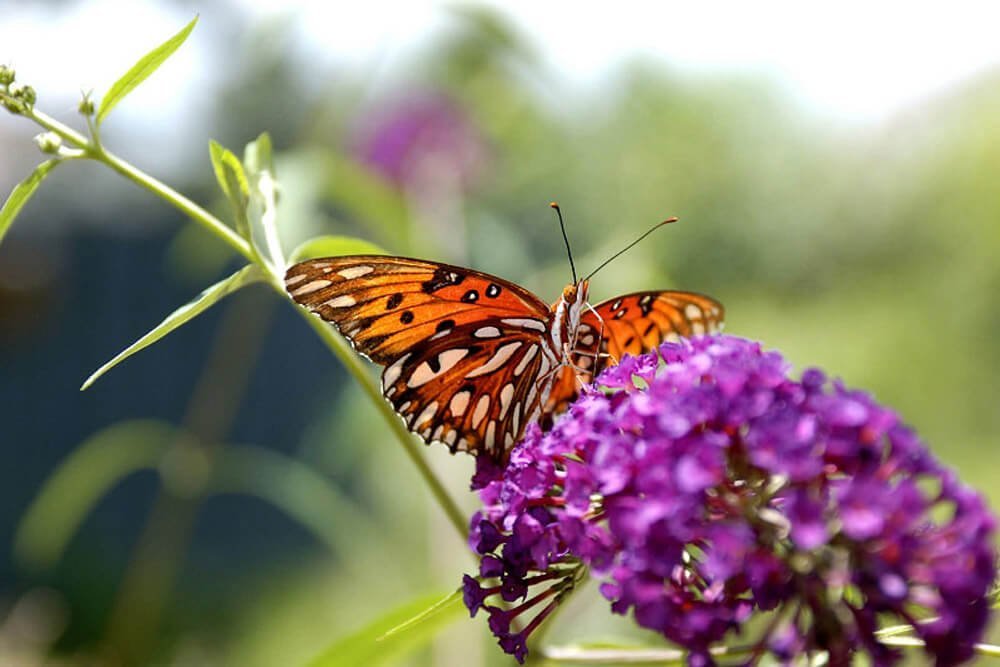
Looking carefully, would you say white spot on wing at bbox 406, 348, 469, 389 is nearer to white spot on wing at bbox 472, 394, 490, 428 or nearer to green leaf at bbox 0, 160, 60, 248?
white spot on wing at bbox 472, 394, 490, 428

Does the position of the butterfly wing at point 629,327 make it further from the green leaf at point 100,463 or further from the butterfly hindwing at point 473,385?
the green leaf at point 100,463

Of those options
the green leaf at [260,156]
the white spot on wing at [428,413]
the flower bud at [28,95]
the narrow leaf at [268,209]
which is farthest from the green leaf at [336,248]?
the flower bud at [28,95]

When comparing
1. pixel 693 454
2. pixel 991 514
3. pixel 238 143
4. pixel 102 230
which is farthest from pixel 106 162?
pixel 238 143

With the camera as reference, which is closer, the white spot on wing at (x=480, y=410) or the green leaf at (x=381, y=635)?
the green leaf at (x=381, y=635)

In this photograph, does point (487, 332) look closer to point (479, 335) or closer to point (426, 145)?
point (479, 335)

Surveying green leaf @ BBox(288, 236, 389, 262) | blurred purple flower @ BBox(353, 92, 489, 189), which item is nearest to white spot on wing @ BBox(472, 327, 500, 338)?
green leaf @ BBox(288, 236, 389, 262)
